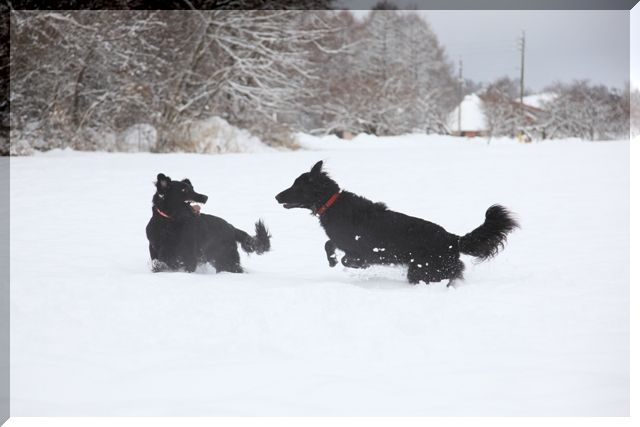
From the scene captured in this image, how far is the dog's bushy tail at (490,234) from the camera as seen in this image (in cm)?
581

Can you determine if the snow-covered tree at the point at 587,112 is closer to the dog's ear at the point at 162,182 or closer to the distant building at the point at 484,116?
the distant building at the point at 484,116

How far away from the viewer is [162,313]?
448cm

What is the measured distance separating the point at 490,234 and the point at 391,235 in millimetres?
897

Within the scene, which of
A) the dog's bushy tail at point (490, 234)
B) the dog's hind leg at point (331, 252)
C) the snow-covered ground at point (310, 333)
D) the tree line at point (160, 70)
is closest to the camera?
the snow-covered ground at point (310, 333)

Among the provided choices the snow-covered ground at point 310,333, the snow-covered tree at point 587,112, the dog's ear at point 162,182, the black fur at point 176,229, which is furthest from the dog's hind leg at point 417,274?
the snow-covered tree at point 587,112

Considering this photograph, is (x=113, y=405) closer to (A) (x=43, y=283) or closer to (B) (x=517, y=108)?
(A) (x=43, y=283)

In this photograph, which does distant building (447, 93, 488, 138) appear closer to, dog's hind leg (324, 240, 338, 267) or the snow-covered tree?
the snow-covered tree

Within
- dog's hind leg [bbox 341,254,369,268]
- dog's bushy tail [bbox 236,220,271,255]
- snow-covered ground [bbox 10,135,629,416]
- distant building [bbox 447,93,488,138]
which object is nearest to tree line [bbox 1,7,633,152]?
snow-covered ground [bbox 10,135,629,416]

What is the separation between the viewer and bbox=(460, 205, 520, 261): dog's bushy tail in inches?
229

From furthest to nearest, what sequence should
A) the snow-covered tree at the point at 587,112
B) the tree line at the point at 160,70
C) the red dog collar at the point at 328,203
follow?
the snow-covered tree at the point at 587,112 < the tree line at the point at 160,70 < the red dog collar at the point at 328,203

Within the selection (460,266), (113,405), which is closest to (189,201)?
(460,266)

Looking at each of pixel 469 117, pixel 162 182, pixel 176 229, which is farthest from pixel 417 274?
pixel 469 117

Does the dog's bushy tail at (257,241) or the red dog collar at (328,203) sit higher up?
the red dog collar at (328,203)

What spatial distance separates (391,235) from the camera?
5785 millimetres
